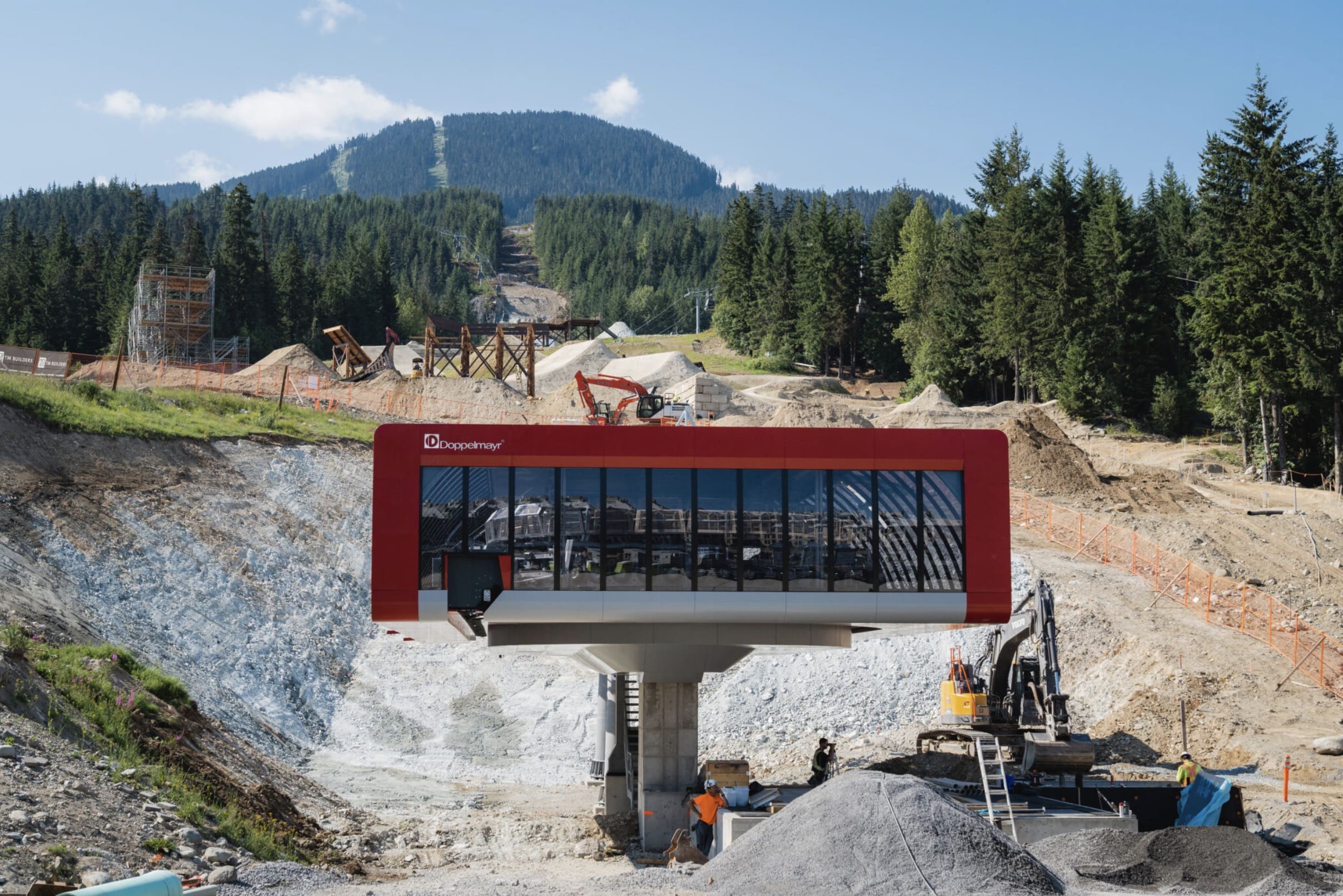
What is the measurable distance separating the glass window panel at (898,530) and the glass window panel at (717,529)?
272 cm

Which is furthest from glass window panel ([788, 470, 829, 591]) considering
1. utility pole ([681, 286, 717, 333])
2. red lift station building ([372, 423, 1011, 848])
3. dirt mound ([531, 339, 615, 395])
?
utility pole ([681, 286, 717, 333])

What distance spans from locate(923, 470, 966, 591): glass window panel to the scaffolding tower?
6101cm

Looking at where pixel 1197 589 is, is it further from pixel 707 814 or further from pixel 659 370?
pixel 659 370

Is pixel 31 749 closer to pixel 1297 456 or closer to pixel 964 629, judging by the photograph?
pixel 964 629

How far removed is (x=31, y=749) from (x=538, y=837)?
394 inches

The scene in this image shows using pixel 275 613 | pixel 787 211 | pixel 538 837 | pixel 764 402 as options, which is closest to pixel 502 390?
pixel 764 402

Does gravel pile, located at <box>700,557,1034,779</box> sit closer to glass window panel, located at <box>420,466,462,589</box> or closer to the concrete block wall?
glass window panel, located at <box>420,466,462,589</box>

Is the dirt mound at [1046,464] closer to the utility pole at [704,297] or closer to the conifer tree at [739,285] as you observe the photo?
the conifer tree at [739,285]

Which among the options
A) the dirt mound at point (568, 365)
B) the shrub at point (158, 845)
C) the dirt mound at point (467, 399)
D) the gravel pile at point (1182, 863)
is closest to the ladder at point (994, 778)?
the gravel pile at point (1182, 863)

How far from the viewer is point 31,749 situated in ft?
59.7

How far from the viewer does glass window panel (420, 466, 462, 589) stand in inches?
883

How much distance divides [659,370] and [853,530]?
6609cm

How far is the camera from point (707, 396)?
69812 millimetres

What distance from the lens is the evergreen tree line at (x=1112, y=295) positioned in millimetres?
53000
